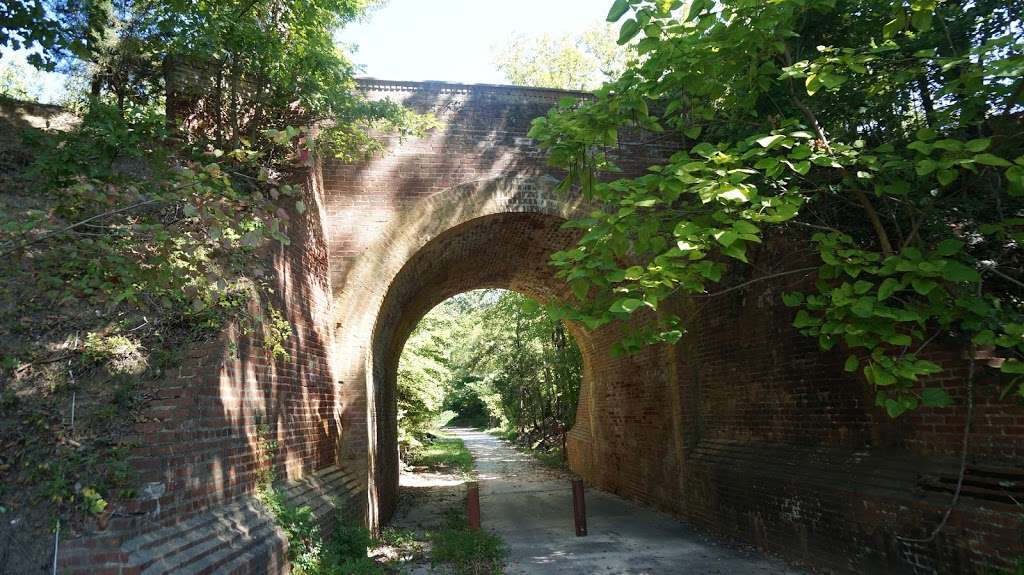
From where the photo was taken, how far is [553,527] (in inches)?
400

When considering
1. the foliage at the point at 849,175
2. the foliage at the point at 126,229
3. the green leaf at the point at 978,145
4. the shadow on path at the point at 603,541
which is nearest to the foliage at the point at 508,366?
the shadow on path at the point at 603,541

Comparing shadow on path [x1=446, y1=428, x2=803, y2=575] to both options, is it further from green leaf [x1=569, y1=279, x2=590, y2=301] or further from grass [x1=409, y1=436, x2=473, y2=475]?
grass [x1=409, y1=436, x2=473, y2=475]

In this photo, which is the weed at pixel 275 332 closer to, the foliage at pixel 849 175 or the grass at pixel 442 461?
the foliage at pixel 849 175

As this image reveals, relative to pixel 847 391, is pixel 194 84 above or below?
above

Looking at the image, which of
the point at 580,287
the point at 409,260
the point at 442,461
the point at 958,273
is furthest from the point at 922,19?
the point at 442,461

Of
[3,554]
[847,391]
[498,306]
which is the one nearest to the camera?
[3,554]

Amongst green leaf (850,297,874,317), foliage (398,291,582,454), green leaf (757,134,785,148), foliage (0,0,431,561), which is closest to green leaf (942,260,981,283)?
green leaf (850,297,874,317)

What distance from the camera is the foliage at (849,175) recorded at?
4.14 meters

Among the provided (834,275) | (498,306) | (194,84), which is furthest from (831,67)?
(498,306)

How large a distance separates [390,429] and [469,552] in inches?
260

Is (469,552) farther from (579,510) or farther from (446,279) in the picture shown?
(446,279)

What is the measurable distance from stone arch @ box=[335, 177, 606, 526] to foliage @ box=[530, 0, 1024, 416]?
4.24 meters

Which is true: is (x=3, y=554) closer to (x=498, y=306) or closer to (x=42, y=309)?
(x=42, y=309)

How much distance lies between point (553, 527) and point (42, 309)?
7941 millimetres
